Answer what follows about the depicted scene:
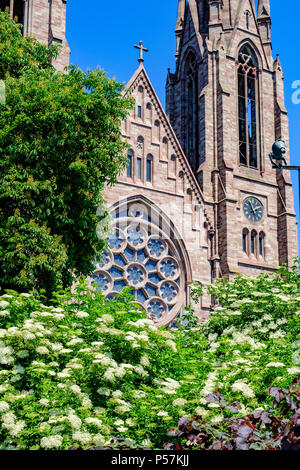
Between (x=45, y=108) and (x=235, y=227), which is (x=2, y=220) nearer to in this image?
(x=45, y=108)

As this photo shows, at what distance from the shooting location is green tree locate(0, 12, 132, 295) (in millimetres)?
17500

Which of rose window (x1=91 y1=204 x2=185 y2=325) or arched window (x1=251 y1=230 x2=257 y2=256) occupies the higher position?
arched window (x1=251 y1=230 x2=257 y2=256)

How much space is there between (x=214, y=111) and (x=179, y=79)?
586 cm

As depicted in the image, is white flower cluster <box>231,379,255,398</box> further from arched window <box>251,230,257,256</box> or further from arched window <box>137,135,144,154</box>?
arched window <box>251,230,257,256</box>

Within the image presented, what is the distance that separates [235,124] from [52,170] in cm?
2130

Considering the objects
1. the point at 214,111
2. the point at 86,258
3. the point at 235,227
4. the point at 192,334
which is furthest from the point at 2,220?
the point at 214,111

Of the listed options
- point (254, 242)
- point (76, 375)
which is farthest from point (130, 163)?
point (76, 375)

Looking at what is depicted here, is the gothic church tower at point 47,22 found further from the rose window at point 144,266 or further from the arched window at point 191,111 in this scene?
the arched window at point 191,111

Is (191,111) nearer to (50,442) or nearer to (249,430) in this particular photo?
(50,442)

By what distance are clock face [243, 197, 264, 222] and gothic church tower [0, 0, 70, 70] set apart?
41.1ft

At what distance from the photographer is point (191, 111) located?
4138 cm

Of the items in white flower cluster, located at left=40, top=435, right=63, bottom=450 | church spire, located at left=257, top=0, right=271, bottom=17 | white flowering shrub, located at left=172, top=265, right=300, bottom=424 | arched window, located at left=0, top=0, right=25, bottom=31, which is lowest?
white flower cluster, located at left=40, top=435, right=63, bottom=450

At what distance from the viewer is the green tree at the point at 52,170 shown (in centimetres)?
1750

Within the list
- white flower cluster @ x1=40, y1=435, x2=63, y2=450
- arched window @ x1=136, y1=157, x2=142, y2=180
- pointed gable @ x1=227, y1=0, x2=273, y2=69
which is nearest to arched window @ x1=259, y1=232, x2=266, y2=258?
arched window @ x1=136, y1=157, x2=142, y2=180
